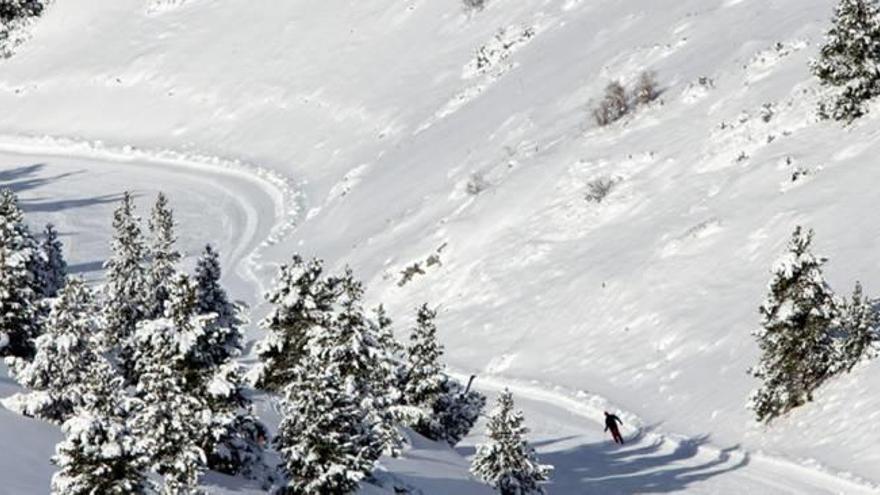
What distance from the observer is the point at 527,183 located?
188ft

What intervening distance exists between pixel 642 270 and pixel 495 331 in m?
5.68

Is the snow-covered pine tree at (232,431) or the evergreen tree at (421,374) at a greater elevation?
the evergreen tree at (421,374)

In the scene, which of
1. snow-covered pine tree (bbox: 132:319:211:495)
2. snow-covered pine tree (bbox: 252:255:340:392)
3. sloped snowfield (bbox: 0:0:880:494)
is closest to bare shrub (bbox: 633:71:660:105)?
sloped snowfield (bbox: 0:0:880:494)

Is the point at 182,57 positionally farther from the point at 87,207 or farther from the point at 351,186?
the point at 351,186

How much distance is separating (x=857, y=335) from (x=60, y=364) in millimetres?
18632

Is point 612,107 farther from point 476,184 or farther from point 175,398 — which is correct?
point 175,398

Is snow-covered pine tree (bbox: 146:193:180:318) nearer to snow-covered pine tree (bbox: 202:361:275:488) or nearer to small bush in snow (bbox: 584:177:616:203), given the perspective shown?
snow-covered pine tree (bbox: 202:361:275:488)

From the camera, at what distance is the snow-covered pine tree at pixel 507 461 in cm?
2850

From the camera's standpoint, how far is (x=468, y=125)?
71.1 metres

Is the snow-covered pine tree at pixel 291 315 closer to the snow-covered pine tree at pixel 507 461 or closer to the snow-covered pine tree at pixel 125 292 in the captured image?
the snow-covered pine tree at pixel 507 461

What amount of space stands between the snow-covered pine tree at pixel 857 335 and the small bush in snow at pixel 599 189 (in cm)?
2070

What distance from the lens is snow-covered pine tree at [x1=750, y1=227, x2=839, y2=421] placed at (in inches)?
1259

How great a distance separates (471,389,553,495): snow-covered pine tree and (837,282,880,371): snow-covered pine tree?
8.57 metres

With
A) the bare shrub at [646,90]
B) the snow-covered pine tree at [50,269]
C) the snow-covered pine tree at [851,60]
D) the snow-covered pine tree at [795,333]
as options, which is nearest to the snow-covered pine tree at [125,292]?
the snow-covered pine tree at [50,269]
